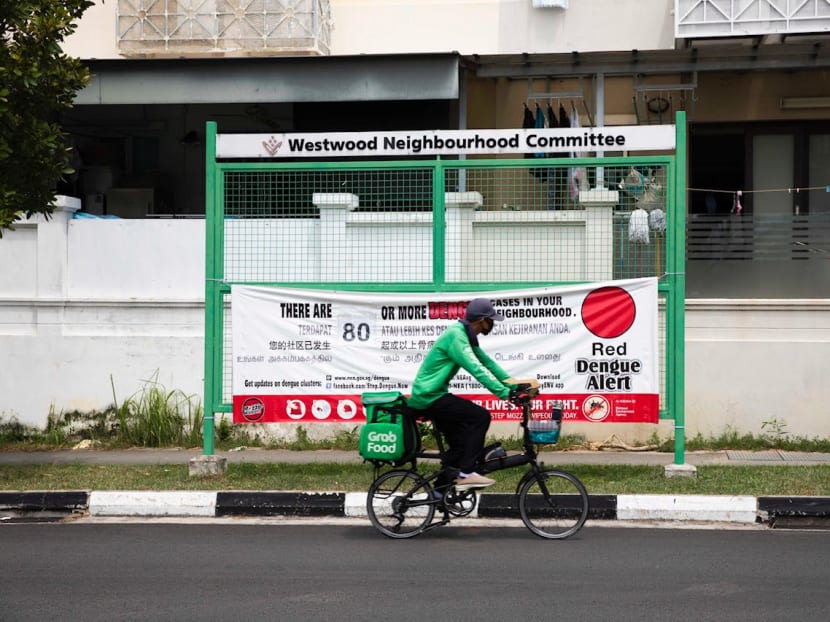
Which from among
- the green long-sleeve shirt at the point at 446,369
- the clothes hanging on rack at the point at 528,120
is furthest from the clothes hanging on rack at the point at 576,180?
the clothes hanging on rack at the point at 528,120

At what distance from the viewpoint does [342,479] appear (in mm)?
9852

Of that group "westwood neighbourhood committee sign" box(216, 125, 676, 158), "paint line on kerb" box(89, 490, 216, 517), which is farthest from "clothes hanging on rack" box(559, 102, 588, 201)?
"paint line on kerb" box(89, 490, 216, 517)

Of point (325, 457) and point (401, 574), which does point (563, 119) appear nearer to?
point (325, 457)

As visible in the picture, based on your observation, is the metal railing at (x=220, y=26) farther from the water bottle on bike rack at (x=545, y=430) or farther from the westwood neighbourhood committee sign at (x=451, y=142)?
the water bottle on bike rack at (x=545, y=430)

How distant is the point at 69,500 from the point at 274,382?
198 centimetres

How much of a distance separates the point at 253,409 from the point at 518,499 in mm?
2967

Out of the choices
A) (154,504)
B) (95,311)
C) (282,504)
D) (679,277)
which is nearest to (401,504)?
(282,504)

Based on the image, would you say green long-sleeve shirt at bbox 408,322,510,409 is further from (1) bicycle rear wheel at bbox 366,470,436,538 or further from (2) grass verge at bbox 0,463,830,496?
(2) grass verge at bbox 0,463,830,496

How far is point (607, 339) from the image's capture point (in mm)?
9711

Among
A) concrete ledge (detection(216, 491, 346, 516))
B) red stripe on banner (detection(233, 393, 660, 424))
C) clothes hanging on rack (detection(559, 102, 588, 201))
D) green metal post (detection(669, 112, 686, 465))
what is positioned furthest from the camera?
clothes hanging on rack (detection(559, 102, 588, 201))

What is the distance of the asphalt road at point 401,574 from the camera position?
6.01 metres

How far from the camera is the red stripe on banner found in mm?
9703

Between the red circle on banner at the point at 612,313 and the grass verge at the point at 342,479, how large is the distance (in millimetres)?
1290

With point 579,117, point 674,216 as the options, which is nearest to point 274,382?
point 674,216
